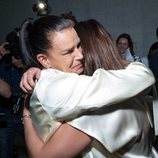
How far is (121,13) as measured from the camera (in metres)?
6.02

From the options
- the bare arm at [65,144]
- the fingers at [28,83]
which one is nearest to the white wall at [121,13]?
the fingers at [28,83]

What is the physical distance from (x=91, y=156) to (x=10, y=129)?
74.1 inches

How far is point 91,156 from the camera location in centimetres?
98

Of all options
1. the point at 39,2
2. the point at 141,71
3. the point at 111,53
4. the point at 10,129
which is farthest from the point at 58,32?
the point at 39,2

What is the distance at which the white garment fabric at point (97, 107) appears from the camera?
90 centimetres

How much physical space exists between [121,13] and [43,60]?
16.8 ft

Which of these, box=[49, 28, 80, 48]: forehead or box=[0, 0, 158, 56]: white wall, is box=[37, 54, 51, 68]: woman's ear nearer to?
box=[49, 28, 80, 48]: forehead

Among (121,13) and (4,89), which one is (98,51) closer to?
(4,89)

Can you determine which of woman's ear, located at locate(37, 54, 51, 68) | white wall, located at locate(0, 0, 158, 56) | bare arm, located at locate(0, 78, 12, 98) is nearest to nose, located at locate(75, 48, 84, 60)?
woman's ear, located at locate(37, 54, 51, 68)

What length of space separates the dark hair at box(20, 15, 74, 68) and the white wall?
5004mm

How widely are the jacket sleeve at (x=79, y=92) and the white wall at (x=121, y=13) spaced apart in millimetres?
5162

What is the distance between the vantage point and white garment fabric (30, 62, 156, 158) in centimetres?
90

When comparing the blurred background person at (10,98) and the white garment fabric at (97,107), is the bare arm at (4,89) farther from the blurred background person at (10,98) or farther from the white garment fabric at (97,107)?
the white garment fabric at (97,107)

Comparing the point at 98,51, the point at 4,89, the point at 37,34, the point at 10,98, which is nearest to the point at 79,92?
the point at 98,51
